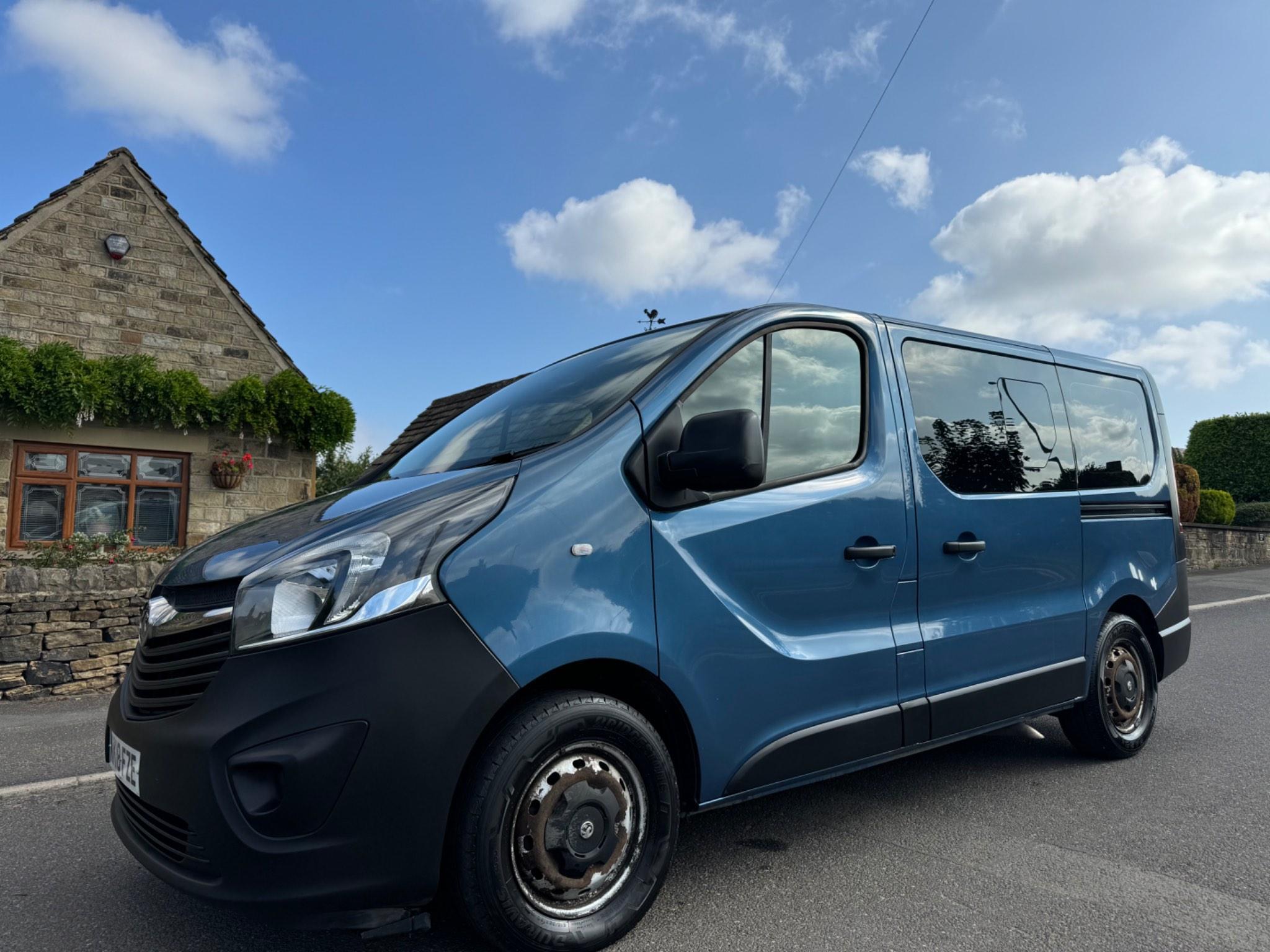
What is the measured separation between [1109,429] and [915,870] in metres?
2.68

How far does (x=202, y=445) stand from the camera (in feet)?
44.1

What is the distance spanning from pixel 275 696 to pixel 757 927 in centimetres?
154

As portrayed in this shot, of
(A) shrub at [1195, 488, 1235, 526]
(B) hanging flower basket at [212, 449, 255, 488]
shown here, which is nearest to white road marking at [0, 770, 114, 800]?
(B) hanging flower basket at [212, 449, 255, 488]

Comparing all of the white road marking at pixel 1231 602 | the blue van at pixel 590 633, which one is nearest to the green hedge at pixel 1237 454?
the white road marking at pixel 1231 602

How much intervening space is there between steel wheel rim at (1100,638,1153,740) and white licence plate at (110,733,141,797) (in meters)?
4.04

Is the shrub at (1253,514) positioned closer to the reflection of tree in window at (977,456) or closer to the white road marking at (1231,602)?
the white road marking at (1231,602)

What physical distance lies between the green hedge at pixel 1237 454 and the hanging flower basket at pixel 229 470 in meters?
29.8

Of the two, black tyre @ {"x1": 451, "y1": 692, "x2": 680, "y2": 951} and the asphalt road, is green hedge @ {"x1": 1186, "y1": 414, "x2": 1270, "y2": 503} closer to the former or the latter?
the asphalt road

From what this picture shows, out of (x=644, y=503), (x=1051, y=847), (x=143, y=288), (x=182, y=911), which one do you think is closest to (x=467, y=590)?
(x=644, y=503)

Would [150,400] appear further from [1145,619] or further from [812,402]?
[1145,619]

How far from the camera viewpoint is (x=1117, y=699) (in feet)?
14.1

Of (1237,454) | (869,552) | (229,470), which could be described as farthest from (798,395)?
(1237,454)

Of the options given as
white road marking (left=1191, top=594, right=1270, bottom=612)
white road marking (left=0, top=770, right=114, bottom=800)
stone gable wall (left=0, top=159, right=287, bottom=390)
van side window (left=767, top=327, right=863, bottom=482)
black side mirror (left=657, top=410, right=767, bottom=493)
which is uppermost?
stone gable wall (left=0, top=159, right=287, bottom=390)

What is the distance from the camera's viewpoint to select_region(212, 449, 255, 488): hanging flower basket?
13.2 meters
